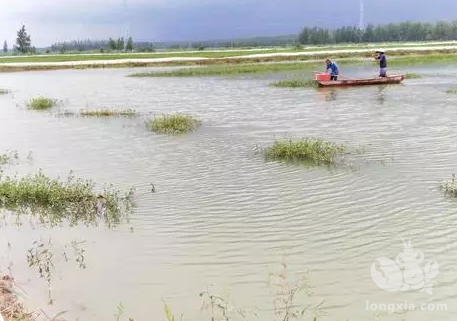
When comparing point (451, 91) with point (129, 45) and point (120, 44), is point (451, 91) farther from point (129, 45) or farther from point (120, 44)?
point (129, 45)

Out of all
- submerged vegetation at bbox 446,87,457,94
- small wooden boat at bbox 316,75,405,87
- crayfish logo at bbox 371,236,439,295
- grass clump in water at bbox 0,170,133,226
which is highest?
small wooden boat at bbox 316,75,405,87

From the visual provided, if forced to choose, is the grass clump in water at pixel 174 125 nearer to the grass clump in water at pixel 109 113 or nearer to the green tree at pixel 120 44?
the grass clump in water at pixel 109 113

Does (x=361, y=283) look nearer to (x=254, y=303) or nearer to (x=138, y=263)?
(x=254, y=303)

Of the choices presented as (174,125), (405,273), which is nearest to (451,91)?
(174,125)

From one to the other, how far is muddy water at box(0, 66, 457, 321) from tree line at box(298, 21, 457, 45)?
475 ft

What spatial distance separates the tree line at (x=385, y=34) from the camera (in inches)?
6235

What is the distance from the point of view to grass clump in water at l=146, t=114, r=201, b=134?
17.4 metres

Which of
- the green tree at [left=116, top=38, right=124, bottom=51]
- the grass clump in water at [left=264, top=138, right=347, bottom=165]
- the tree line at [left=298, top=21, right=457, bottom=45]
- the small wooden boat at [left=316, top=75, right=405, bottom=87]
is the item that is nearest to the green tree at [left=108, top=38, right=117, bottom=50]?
the green tree at [left=116, top=38, right=124, bottom=51]

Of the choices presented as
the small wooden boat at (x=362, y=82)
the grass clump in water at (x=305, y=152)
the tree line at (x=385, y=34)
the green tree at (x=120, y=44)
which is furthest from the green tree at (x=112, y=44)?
the grass clump in water at (x=305, y=152)

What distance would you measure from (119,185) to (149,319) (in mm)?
5606

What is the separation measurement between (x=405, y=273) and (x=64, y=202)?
640 centimetres

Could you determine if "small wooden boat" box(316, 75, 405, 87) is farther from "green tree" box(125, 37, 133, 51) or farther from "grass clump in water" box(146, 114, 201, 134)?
"green tree" box(125, 37, 133, 51)

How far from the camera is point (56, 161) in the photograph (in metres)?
13.7

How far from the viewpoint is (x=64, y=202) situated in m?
9.89
